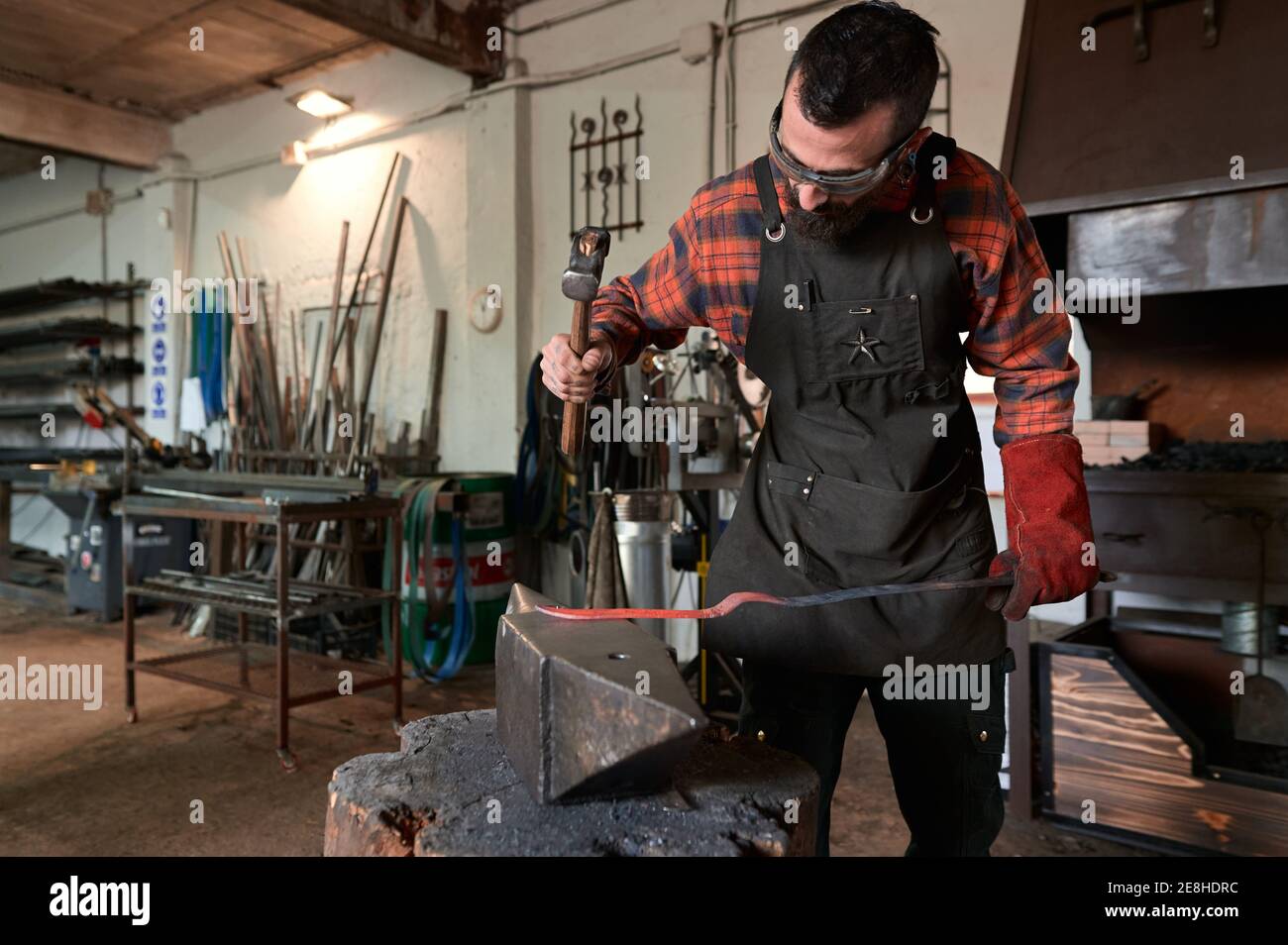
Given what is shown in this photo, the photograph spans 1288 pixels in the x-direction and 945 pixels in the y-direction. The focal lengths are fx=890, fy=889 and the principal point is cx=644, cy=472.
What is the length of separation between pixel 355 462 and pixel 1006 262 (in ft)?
14.7

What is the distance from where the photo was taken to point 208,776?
10.5 ft

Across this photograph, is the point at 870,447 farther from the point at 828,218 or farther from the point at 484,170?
the point at 484,170

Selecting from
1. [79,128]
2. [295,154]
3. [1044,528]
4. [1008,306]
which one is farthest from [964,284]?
[79,128]

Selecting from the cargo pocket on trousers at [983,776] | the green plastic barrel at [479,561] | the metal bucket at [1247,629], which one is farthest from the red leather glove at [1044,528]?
the green plastic barrel at [479,561]

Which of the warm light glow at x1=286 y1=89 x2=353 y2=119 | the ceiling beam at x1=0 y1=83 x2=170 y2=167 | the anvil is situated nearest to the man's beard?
the anvil

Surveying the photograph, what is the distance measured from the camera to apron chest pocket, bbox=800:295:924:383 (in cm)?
149

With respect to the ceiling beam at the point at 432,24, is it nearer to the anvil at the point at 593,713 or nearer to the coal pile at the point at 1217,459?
the coal pile at the point at 1217,459

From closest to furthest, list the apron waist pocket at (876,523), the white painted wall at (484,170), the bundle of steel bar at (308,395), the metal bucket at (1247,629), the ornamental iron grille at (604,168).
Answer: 1. the apron waist pocket at (876,523)
2. the metal bucket at (1247,629)
3. the white painted wall at (484,170)
4. the ornamental iron grille at (604,168)
5. the bundle of steel bar at (308,395)

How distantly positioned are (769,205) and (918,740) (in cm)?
96

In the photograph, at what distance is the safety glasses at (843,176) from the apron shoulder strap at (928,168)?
7.2 inches

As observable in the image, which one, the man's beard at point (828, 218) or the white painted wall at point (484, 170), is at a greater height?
the white painted wall at point (484, 170)

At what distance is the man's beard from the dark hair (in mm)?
129

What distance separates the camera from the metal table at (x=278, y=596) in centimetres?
325
